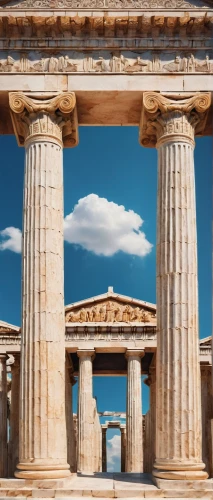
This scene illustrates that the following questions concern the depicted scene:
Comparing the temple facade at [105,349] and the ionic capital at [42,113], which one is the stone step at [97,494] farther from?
the temple facade at [105,349]

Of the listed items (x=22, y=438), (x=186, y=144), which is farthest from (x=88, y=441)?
(x=186, y=144)

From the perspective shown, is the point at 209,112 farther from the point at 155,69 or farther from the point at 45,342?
the point at 45,342

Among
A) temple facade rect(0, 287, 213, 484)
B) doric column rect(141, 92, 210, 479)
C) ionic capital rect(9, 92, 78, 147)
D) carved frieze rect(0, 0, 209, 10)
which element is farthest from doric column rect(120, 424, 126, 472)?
carved frieze rect(0, 0, 209, 10)

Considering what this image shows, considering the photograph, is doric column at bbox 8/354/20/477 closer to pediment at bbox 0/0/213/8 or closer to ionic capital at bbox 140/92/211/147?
ionic capital at bbox 140/92/211/147

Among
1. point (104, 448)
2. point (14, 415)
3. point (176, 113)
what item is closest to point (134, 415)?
point (14, 415)

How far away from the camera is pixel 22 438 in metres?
38.0

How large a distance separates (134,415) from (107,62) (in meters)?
51.1

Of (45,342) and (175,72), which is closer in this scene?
(45,342)

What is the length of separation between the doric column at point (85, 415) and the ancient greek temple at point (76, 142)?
3536 cm

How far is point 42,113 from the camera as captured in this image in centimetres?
4128

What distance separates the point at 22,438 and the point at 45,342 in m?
5.33

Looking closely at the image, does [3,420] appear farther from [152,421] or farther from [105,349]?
[152,421]

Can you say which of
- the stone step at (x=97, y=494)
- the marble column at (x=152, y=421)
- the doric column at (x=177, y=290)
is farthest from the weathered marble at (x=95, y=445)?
the stone step at (x=97, y=494)

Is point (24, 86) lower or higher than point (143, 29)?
lower
